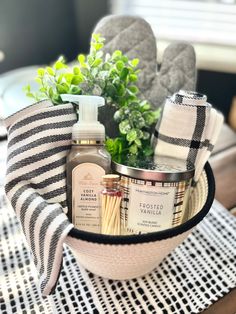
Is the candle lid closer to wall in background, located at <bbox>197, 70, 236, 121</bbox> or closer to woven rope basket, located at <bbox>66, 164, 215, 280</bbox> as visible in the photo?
woven rope basket, located at <bbox>66, 164, 215, 280</bbox>

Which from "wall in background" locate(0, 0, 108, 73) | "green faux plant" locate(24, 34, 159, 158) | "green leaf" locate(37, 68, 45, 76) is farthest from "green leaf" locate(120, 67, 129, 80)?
"wall in background" locate(0, 0, 108, 73)

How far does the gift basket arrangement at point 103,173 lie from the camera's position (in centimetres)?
38

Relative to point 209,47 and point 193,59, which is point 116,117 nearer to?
point 193,59

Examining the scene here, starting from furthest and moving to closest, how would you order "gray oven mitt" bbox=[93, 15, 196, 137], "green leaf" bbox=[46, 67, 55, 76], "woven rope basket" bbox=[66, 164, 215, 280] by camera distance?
1. "gray oven mitt" bbox=[93, 15, 196, 137]
2. "green leaf" bbox=[46, 67, 55, 76]
3. "woven rope basket" bbox=[66, 164, 215, 280]

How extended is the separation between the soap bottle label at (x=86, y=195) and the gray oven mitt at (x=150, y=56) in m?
0.23

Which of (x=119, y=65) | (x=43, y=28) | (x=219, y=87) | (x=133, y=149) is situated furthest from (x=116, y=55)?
(x=43, y=28)

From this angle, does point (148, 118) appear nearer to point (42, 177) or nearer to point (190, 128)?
point (190, 128)

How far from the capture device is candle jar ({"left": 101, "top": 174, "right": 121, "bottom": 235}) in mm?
402

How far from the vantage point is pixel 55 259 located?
374mm

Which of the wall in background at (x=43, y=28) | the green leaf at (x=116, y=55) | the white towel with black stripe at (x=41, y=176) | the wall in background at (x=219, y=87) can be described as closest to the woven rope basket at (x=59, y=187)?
the white towel with black stripe at (x=41, y=176)

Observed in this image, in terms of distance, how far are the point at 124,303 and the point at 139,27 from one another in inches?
18.1

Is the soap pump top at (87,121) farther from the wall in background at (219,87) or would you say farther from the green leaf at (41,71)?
the wall in background at (219,87)

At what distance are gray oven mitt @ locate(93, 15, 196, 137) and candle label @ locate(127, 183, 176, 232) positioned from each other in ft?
0.75

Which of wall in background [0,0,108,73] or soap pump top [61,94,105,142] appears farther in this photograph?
wall in background [0,0,108,73]
